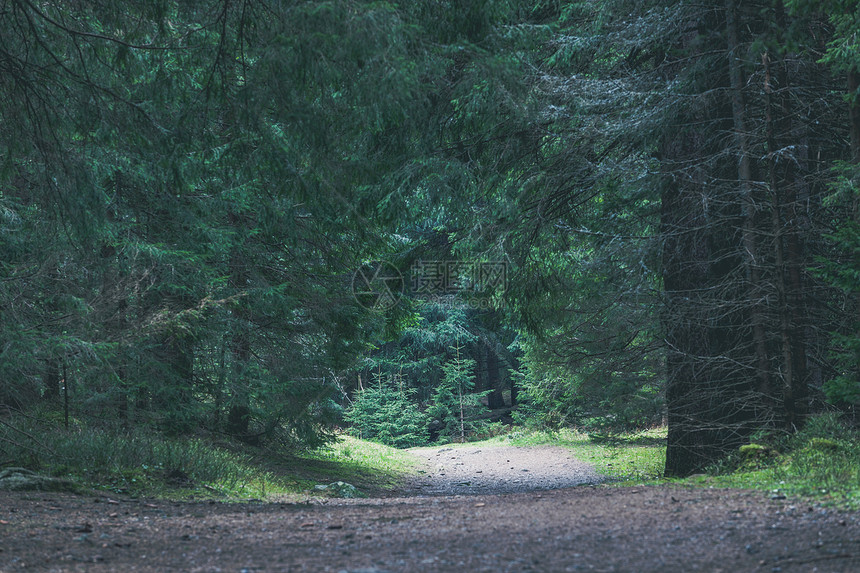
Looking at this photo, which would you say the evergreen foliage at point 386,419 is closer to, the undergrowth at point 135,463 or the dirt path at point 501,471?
the dirt path at point 501,471

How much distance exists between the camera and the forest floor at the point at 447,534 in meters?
3.96

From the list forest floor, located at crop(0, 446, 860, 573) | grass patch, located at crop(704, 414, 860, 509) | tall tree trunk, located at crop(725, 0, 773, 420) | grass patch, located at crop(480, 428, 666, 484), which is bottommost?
grass patch, located at crop(480, 428, 666, 484)

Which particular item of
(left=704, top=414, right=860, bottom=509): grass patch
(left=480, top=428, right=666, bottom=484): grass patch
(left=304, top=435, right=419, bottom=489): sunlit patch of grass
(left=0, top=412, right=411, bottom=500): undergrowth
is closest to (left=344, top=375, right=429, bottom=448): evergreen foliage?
(left=480, top=428, right=666, bottom=484): grass patch

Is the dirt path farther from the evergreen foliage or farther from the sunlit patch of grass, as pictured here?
the evergreen foliage

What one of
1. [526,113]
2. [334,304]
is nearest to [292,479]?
[334,304]

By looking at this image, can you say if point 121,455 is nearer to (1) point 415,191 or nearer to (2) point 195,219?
(2) point 195,219

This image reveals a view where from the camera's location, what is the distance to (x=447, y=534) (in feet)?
15.9

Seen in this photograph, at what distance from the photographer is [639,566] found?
12.5 feet

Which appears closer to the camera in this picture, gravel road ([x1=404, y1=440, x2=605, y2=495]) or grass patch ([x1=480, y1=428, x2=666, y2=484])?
grass patch ([x1=480, y1=428, x2=666, y2=484])

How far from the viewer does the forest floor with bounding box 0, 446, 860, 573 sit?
156 inches

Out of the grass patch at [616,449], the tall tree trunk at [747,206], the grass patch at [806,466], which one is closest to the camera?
the grass patch at [806,466]

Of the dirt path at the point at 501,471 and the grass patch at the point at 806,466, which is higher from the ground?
the grass patch at the point at 806,466

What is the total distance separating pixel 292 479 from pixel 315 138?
6.65 metres

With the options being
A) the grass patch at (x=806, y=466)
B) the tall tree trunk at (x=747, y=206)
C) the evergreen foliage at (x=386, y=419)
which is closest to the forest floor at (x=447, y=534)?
the grass patch at (x=806, y=466)
